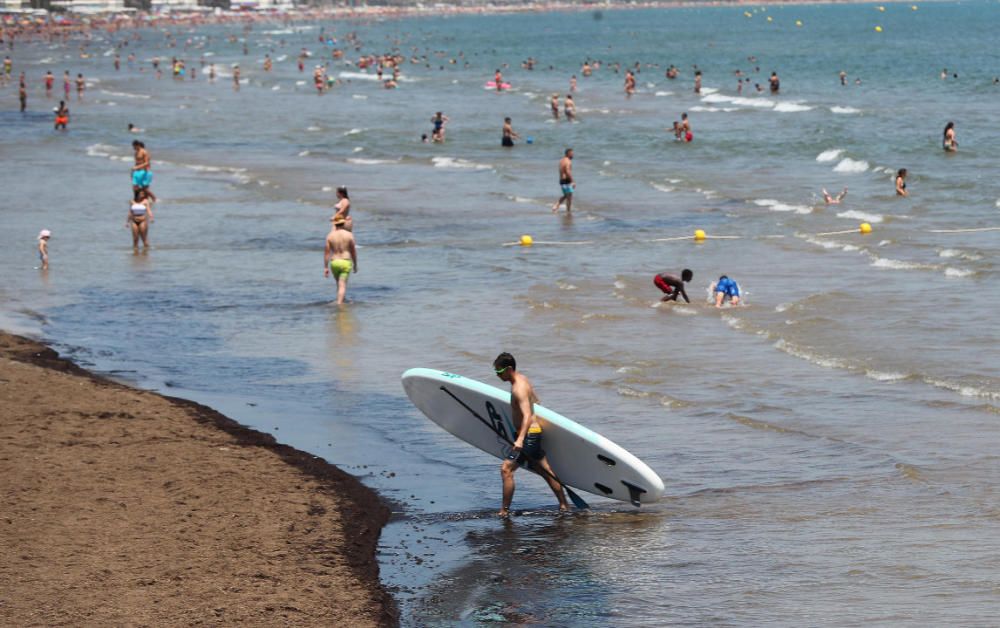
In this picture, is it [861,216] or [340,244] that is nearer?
[340,244]

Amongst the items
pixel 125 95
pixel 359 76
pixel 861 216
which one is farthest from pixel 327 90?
pixel 861 216

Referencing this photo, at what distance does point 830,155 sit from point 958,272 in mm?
19751

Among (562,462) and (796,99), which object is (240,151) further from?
(562,462)

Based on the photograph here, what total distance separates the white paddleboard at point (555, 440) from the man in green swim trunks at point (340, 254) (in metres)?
8.71

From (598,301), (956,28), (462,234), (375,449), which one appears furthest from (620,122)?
(956,28)

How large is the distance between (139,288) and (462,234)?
28.3ft

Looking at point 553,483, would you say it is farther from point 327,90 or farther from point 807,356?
point 327,90

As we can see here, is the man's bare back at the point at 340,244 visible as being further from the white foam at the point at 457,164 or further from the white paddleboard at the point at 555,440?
the white foam at the point at 457,164

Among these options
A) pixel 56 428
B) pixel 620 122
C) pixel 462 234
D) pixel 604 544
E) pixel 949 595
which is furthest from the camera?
pixel 620 122

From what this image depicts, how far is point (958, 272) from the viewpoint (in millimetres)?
25297

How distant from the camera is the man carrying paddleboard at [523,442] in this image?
474 inches

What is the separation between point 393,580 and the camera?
35.4 feet

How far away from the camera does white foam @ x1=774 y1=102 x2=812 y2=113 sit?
2431 inches

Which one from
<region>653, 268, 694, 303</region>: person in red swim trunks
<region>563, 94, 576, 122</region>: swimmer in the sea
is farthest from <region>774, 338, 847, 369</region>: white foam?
<region>563, 94, 576, 122</region>: swimmer in the sea
